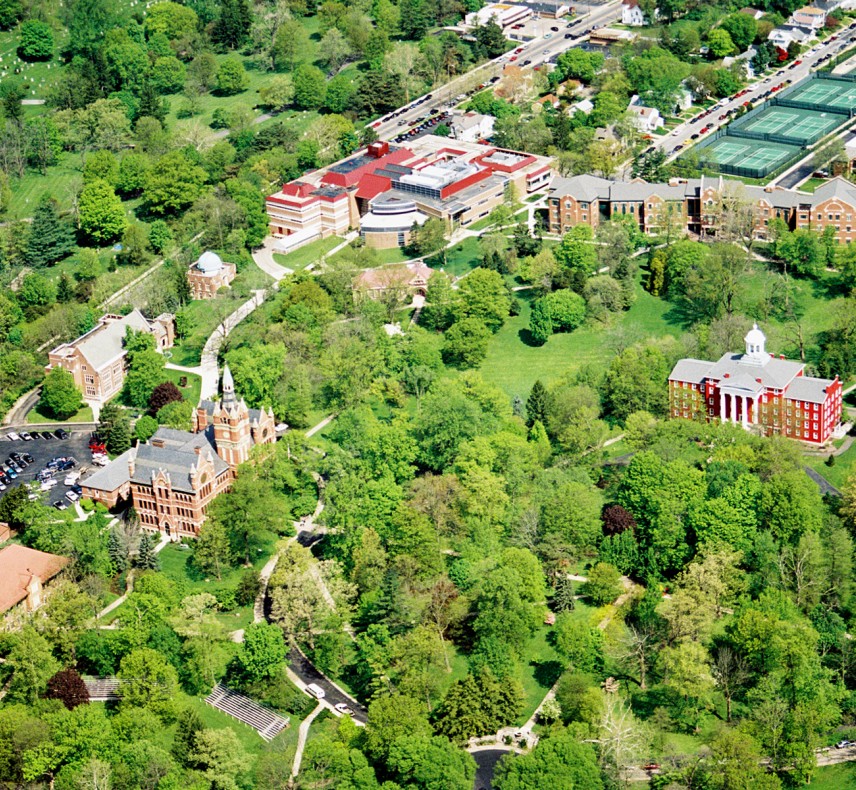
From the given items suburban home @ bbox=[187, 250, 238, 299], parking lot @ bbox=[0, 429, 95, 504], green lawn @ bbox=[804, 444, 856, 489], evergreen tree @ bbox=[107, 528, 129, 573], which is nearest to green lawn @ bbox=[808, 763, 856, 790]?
green lawn @ bbox=[804, 444, 856, 489]

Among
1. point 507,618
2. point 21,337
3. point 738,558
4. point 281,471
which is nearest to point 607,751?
point 507,618

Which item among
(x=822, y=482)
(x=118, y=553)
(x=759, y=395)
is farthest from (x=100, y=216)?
(x=822, y=482)

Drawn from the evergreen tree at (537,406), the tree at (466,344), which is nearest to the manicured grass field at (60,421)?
the tree at (466,344)

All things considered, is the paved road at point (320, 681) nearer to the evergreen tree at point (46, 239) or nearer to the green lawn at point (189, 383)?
the green lawn at point (189, 383)

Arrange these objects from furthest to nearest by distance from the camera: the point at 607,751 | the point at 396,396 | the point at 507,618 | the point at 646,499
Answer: the point at 396,396
the point at 646,499
the point at 507,618
the point at 607,751

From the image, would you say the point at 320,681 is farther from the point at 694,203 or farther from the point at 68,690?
the point at 694,203

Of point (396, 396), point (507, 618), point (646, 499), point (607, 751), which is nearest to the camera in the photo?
point (607, 751)

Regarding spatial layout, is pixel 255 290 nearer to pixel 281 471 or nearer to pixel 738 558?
pixel 281 471
